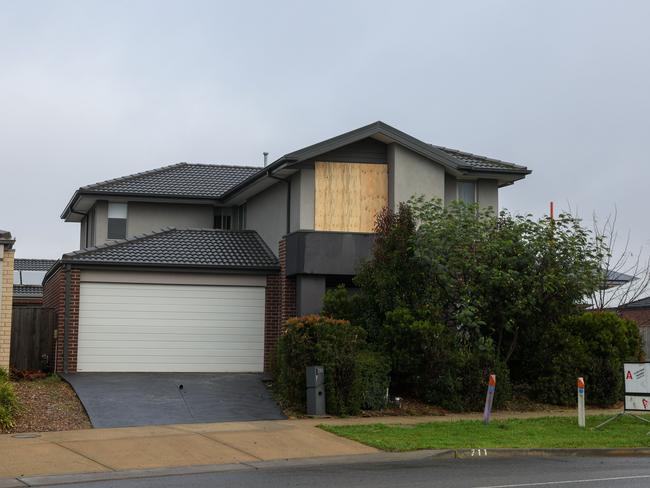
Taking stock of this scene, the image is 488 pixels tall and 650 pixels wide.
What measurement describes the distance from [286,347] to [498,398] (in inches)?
195

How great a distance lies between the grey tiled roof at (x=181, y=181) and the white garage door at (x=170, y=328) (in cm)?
629

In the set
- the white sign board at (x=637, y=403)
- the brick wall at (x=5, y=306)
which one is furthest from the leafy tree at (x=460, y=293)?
the brick wall at (x=5, y=306)

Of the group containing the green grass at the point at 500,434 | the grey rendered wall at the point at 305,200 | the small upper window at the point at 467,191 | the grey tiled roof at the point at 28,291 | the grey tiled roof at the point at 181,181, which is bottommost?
the green grass at the point at 500,434

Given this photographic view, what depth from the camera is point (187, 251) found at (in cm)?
2544

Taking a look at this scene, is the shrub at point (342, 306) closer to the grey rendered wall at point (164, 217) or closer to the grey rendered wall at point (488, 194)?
the grey rendered wall at point (488, 194)

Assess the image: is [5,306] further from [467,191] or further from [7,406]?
[467,191]

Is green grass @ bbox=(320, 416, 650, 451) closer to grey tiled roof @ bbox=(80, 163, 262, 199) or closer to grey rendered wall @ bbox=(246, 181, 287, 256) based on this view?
grey rendered wall @ bbox=(246, 181, 287, 256)

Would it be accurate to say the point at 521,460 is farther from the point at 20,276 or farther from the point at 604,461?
the point at 20,276

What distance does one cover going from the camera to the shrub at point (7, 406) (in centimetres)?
1652

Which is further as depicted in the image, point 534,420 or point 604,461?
point 534,420

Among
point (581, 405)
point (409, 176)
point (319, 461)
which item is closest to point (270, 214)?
point (409, 176)

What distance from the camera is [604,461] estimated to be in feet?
45.8

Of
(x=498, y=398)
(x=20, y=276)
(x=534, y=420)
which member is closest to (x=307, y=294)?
(x=498, y=398)

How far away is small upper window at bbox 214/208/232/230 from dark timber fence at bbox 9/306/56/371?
334 inches
